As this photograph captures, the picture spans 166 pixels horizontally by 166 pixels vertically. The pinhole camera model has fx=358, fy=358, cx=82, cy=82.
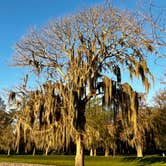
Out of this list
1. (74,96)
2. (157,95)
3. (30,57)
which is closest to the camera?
(74,96)

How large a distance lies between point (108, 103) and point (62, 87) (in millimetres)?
2544

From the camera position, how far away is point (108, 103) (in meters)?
18.7

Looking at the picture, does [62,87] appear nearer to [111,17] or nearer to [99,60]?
[99,60]

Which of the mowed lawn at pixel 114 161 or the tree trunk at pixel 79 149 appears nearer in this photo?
the tree trunk at pixel 79 149

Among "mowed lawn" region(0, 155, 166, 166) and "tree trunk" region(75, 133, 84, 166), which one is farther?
"mowed lawn" region(0, 155, 166, 166)

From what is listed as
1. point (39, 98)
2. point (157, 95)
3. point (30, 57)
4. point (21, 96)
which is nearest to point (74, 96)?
point (39, 98)

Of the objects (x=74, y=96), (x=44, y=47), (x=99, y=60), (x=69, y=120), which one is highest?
(x=44, y=47)

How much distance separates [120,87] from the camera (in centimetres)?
1923

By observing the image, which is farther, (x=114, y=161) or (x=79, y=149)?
(x=114, y=161)

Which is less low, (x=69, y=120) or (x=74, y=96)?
(x=74, y=96)

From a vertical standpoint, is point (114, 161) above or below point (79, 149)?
below

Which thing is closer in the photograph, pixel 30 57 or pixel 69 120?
pixel 69 120

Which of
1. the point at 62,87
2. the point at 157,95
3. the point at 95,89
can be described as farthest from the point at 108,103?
the point at 157,95

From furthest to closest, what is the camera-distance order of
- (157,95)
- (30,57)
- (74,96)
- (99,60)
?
(157,95) → (30,57) → (99,60) → (74,96)
